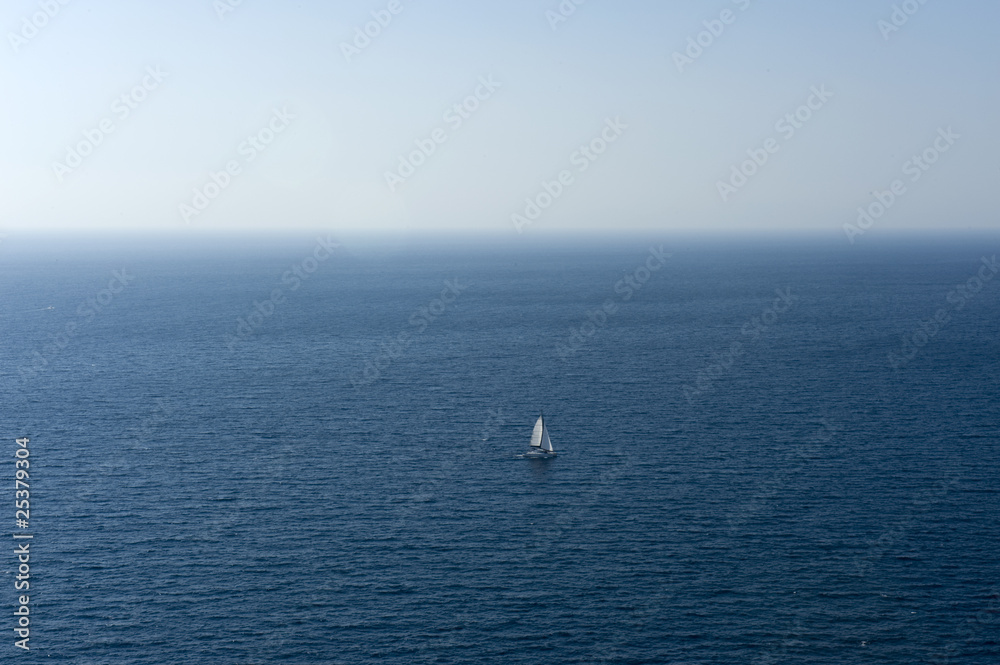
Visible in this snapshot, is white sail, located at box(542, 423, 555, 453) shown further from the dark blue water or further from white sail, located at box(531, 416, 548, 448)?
the dark blue water

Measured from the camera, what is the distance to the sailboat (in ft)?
398

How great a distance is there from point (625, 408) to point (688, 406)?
36.0 feet

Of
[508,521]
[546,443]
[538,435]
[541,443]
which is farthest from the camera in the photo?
[538,435]

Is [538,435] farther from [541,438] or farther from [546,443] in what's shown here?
[546,443]

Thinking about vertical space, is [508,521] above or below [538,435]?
below

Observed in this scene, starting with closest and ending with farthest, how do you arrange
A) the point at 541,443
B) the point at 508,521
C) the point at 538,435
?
the point at 508,521, the point at 541,443, the point at 538,435

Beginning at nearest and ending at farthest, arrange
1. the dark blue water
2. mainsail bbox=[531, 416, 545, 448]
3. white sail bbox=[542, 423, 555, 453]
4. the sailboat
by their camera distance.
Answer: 1. the dark blue water
2. the sailboat
3. white sail bbox=[542, 423, 555, 453]
4. mainsail bbox=[531, 416, 545, 448]

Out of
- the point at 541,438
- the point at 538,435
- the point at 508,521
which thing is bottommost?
the point at 508,521

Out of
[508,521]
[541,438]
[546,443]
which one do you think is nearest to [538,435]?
[541,438]

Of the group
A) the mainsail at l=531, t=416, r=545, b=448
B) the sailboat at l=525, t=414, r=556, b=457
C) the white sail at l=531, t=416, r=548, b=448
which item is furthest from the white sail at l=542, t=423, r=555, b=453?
the mainsail at l=531, t=416, r=545, b=448

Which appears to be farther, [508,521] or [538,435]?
[538,435]

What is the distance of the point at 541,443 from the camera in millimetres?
121938

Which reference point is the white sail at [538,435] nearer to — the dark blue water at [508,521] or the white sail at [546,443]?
the white sail at [546,443]

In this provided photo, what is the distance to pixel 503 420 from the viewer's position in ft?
462
